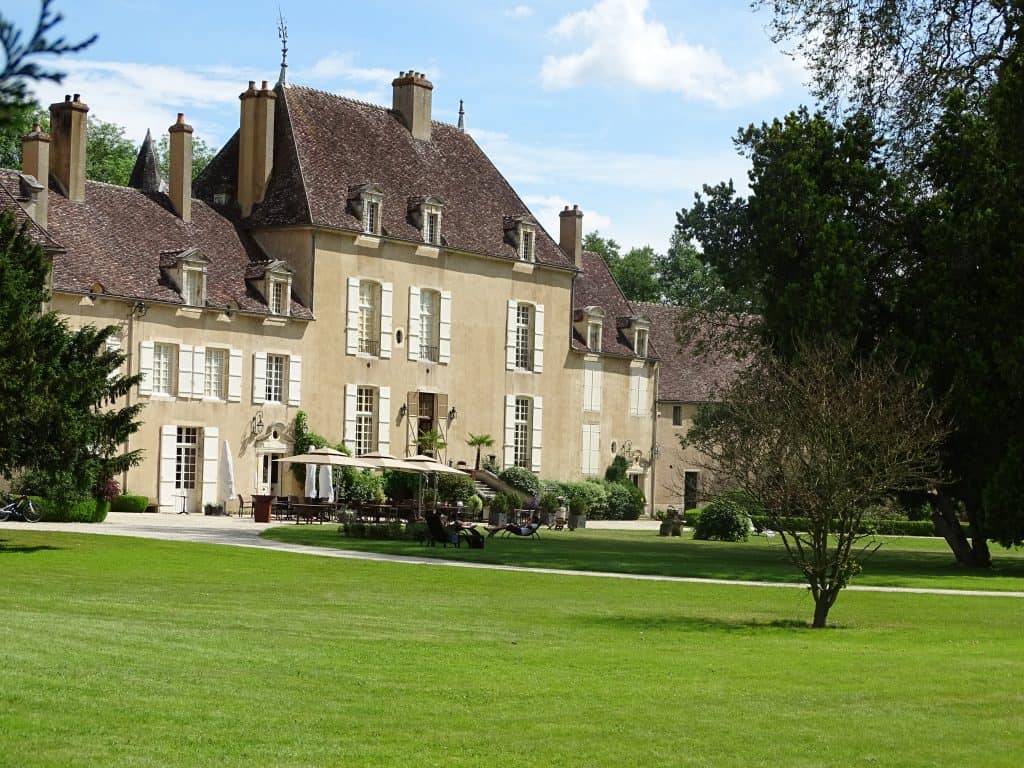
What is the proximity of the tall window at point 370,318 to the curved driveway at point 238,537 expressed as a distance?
26.2 feet

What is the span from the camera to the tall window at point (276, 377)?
152ft

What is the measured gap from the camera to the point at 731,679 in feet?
43.1

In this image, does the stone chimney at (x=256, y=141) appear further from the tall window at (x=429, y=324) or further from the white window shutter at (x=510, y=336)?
the white window shutter at (x=510, y=336)

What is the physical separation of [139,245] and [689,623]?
95.5 feet

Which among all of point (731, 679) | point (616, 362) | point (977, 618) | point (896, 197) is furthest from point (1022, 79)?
point (616, 362)

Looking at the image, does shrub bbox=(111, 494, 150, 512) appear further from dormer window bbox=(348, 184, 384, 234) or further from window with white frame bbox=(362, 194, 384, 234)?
window with white frame bbox=(362, 194, 384, 234)

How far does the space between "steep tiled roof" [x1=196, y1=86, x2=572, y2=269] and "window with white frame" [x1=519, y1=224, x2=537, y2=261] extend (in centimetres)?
45

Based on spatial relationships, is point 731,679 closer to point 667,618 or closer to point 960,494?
point 667,618

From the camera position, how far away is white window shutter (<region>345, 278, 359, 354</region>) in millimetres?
48094

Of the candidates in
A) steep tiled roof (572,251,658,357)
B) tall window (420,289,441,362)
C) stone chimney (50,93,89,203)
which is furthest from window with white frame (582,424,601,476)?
stone chimney (50,93,89,203)

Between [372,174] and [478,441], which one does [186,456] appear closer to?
[478,441]

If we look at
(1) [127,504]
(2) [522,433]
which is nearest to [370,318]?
(2) [522,433]

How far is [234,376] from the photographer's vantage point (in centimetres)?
4484

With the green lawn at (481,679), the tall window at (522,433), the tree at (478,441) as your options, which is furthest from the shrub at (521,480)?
the green lawn at (481,679)
